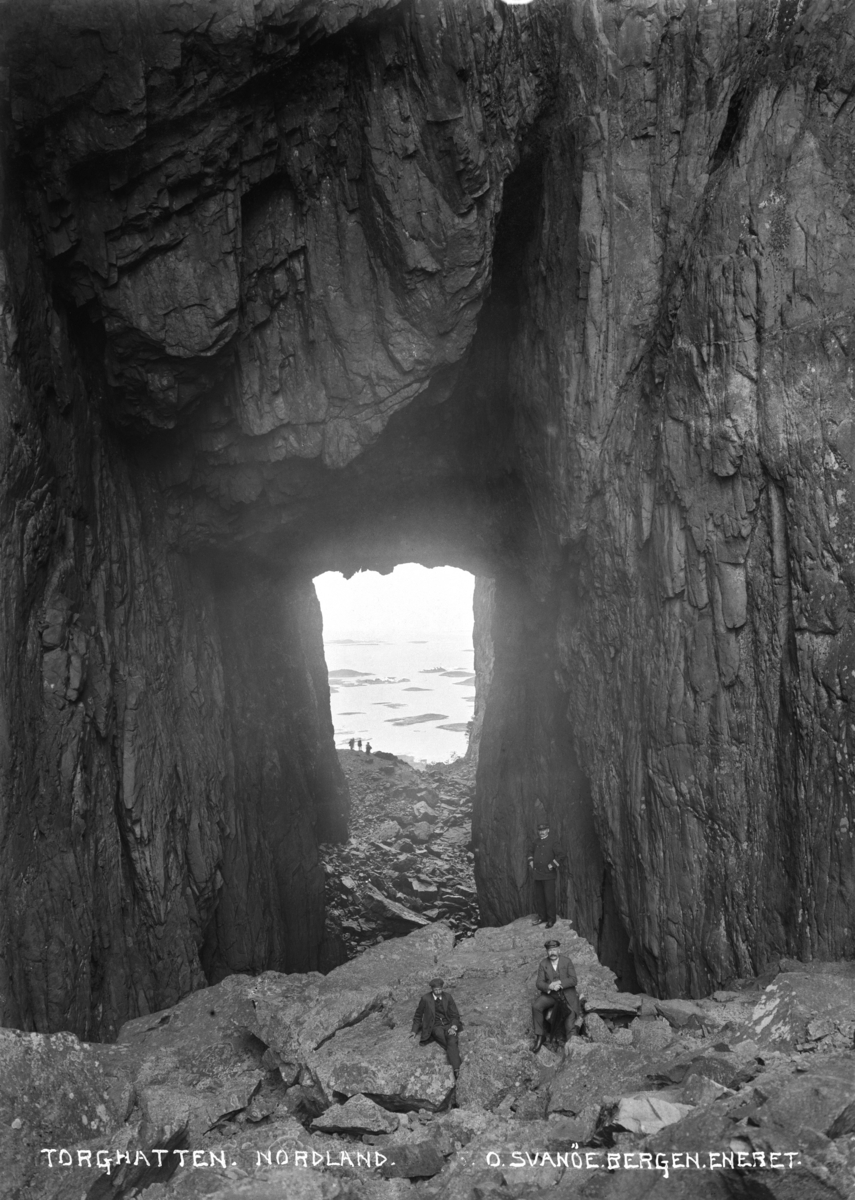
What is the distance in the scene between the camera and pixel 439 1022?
10352 mm

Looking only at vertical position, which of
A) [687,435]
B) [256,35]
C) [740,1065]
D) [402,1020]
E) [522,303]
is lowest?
[402,1020]

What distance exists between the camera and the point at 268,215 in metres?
12.8

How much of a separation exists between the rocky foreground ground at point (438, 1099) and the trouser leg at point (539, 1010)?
0.27 meters

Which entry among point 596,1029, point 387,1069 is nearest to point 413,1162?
point 387,1069

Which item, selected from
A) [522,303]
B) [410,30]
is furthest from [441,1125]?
[410,30]

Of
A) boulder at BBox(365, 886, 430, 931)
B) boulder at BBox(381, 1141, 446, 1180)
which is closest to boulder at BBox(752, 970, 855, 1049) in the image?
boulder at BBox(381, 1141, 446, 1180)

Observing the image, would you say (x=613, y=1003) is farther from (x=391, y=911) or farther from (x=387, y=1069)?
(x=391, y=911)

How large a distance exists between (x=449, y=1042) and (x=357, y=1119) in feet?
4.93

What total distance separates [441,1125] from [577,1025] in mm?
2507

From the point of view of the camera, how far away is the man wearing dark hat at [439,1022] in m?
9.91

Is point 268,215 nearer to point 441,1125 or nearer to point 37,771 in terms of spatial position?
point 37,771

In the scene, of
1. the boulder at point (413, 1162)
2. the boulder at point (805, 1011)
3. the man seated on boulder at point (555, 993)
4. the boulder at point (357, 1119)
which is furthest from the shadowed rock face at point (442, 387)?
the boulder at point (413, 1162)

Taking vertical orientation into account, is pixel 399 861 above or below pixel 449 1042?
below

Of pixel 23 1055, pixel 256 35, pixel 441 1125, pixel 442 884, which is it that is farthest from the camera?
pixel 442 884
